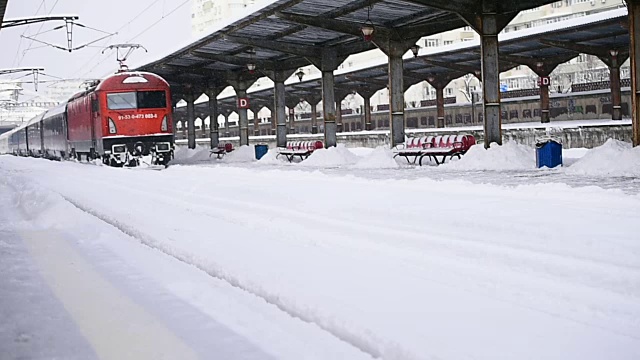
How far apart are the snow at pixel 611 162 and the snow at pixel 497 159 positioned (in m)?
2.41

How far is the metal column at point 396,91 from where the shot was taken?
2552 cm

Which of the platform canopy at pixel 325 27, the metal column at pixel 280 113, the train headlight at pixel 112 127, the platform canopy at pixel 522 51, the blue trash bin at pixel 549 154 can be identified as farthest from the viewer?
the metal column at pixel 280 113

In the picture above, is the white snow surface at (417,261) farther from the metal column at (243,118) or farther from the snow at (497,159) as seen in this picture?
the metal column at (243,118)

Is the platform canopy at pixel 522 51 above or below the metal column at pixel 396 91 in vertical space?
above

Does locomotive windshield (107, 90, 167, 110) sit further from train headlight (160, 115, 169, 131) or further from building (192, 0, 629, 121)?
building (192, 0, 629, 121)

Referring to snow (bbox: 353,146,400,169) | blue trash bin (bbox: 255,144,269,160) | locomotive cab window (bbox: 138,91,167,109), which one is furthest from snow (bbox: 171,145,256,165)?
snow (bbox: 353,146,400,169)

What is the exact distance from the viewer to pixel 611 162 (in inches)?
637

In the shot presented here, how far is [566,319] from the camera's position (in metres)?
4.98

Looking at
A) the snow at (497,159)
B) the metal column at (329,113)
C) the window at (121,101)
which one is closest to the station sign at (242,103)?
the metal column at (329,113)

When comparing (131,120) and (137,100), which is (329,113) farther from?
(131,120)

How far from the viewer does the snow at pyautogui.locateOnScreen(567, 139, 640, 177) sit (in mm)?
15633

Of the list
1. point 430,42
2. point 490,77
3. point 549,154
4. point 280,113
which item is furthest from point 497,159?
point 430,42

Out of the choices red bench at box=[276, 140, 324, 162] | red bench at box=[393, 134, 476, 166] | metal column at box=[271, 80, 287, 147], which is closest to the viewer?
red bench at box=[393, 134, 476, 166]

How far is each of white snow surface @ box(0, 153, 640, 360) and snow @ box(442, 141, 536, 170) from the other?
4908 mm
